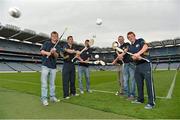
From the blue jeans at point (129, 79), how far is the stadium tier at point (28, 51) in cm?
4736

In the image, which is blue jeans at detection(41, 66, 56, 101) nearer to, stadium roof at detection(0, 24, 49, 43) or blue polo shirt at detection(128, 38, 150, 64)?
blue polo shirt at detection(128, 38, 150, 64)

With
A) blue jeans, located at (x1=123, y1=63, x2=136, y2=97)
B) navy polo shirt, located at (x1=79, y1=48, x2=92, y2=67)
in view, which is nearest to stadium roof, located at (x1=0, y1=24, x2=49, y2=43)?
navy polo shirt, located at (x1=79, y1=48, x2=92, y2=67)

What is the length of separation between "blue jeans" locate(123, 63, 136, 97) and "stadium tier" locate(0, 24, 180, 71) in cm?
4736

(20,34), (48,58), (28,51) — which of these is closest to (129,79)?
(48,58)

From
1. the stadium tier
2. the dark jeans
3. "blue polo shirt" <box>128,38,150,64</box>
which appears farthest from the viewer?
the stadium tier

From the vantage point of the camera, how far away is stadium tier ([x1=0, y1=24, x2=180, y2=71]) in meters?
67.5

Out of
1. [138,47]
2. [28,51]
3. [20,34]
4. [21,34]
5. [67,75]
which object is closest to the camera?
[138,47]

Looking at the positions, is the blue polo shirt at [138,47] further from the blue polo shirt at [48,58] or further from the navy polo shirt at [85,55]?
the navy polo shirt at [85,55]

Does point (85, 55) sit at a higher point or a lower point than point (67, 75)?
higher

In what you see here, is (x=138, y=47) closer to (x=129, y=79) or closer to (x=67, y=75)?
(x=129, y=79)

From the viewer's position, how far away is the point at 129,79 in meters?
10.5

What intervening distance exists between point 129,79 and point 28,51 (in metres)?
73.7

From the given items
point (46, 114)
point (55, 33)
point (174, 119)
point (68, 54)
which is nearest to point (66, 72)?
point (68, 54)

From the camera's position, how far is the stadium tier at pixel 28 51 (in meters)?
67.5
